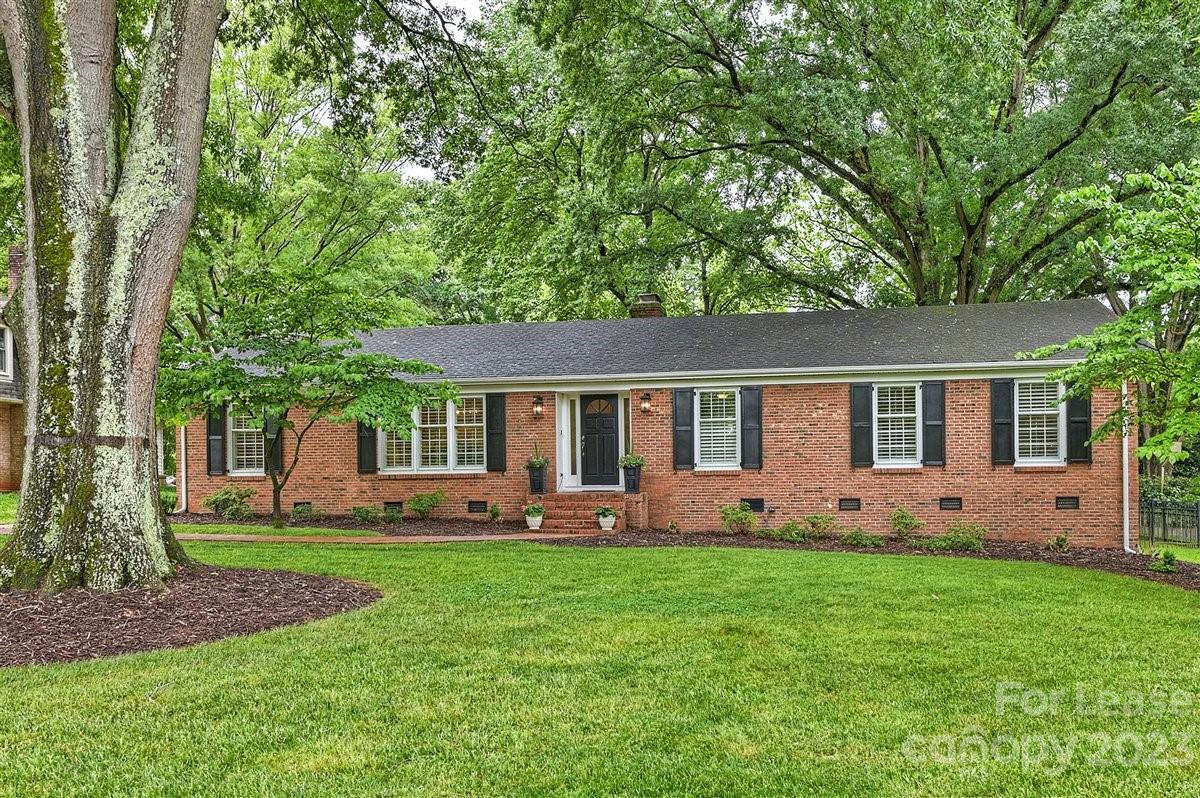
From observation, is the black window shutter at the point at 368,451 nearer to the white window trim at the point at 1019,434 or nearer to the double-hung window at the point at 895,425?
the double-hung window at the point at 895,425

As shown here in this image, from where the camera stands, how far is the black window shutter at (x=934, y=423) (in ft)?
45.0

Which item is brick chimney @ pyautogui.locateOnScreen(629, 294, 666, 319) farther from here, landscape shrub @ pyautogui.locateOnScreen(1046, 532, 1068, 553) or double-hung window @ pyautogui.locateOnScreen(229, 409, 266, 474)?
landscape shrub @ pyautogui.locateOnScreen(1046, 532, 1068, 553)

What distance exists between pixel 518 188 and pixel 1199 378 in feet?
52.9

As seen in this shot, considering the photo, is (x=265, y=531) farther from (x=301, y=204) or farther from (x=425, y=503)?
(x=301, y=204)

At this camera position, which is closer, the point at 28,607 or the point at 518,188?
the point at 28,607

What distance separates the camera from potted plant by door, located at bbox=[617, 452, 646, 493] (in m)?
14.4

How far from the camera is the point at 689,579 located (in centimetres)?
886

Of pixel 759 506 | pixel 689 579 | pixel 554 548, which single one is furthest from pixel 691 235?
pixel 689 579

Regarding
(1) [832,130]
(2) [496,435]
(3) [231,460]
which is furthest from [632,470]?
(3) [231,460]

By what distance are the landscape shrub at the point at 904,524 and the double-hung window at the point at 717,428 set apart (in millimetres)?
2697

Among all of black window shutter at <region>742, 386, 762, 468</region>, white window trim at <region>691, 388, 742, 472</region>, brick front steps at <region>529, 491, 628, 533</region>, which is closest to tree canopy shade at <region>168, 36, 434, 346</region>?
brick front steps at <region>529, 491, 628, 533</region>

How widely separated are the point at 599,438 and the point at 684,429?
1773 mm

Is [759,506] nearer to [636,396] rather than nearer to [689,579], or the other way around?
[636,396]

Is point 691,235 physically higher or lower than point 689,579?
higher
